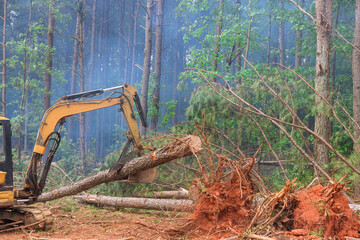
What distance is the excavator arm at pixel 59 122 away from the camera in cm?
676

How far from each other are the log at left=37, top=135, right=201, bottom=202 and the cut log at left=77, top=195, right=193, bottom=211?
64cm

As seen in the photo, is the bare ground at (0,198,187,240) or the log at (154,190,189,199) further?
the log at (154,190,189,199)

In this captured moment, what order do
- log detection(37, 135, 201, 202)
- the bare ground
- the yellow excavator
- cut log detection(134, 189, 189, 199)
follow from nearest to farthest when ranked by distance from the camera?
the bare ground, log detection(37, 135, 201, 202), the yellow excavator, cut log detection(134, 189, 189, 199)

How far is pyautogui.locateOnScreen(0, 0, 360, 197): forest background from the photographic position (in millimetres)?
7867

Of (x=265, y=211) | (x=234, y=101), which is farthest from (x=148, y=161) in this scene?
(x=234, y=101)

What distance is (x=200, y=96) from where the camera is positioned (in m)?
9.73

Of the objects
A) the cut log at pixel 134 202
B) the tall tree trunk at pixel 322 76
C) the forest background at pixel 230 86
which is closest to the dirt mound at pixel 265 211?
the forest background at pixel 230 86

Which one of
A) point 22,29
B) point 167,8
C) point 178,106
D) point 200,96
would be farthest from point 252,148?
point 167,8

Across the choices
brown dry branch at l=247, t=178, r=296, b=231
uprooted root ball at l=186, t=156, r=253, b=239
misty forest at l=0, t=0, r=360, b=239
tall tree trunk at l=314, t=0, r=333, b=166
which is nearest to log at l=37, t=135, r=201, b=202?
misty forest at l=0, t=0, r=360, b=239

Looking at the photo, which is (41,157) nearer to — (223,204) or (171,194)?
(171,194)

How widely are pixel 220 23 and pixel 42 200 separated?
12.2 m

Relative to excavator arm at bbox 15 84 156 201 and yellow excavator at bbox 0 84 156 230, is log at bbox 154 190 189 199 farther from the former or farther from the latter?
excavator arm at bbox 15 84 156 201

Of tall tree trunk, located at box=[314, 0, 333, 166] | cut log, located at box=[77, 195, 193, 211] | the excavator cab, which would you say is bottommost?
cut log, located at box=[77, 195, 193, 211]

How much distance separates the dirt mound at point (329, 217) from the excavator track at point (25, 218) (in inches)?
180
